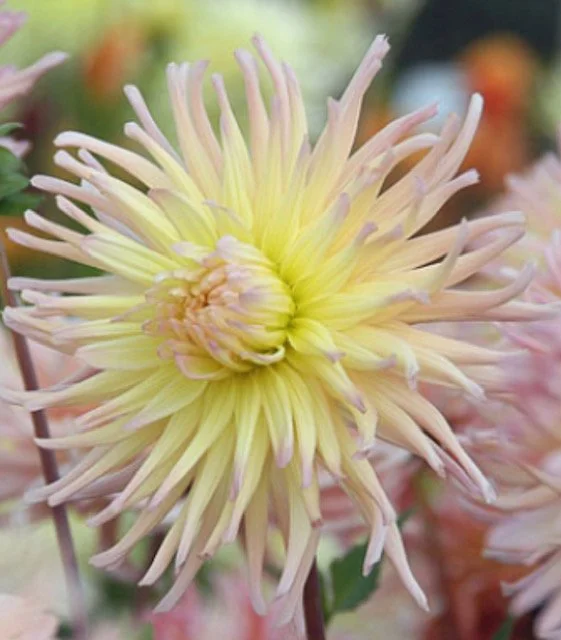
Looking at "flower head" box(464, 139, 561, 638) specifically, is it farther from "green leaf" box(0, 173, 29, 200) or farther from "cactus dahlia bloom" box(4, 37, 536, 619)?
"green leaf" box(0, 173, 29, 200)

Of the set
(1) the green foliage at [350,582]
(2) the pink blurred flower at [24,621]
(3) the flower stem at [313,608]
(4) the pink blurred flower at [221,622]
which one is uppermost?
(2) the pink blurred flower at [24,621]

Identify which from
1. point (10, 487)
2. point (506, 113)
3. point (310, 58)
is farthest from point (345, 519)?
point (506, 113)

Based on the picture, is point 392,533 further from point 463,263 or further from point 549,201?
point 549,201

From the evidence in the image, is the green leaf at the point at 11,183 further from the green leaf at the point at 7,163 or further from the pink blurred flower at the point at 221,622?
the pink blurred flower at the point at 221,622

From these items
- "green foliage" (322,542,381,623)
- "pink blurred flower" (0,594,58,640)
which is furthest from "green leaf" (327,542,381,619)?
"pink blurred flower" (0,594,58,640)

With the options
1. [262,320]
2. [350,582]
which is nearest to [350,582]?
[350,582]

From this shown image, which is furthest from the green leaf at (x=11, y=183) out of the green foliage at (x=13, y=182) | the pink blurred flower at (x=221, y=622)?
the pink blurred flower at (x=221, y=622)

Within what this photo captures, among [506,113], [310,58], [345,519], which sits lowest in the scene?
[506,113]

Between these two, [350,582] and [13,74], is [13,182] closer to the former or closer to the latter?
[13,74]
